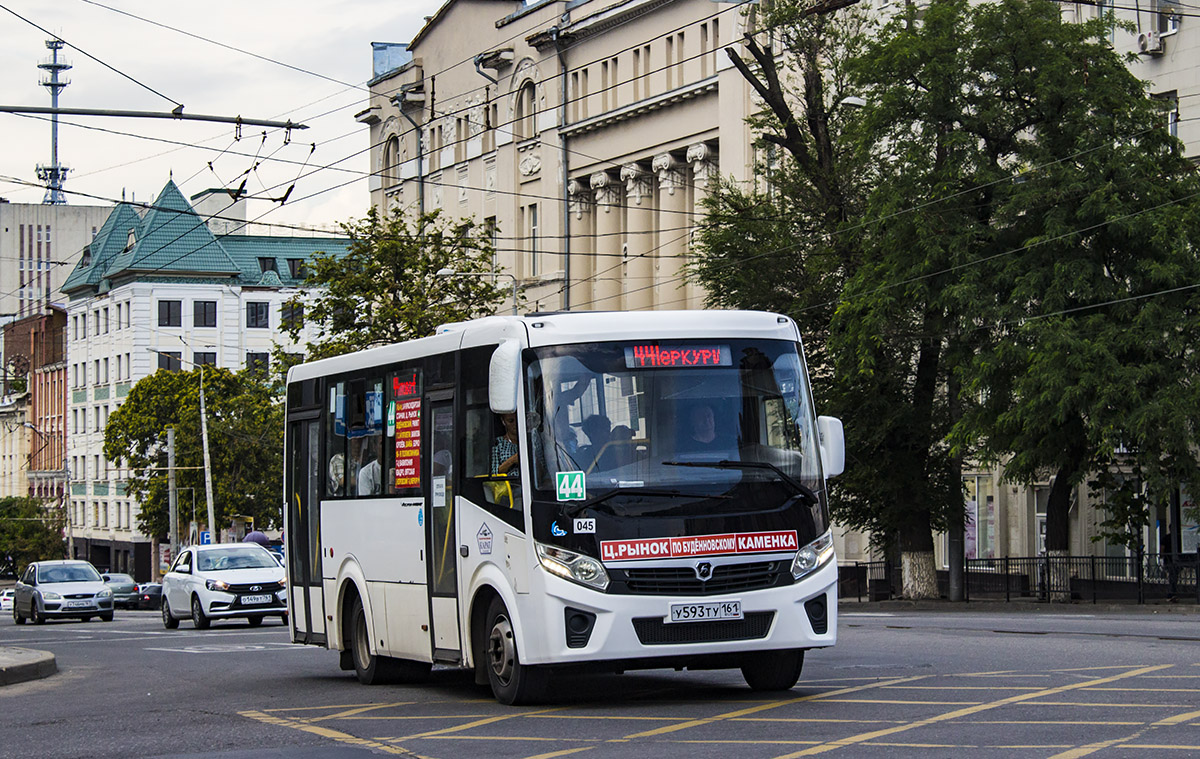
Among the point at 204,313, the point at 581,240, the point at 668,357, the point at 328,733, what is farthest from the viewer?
the point at 204,313

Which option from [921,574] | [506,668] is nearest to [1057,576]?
[921,574]

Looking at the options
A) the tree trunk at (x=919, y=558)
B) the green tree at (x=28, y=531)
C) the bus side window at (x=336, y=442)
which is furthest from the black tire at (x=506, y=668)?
the green tree at (x=28, y=531)

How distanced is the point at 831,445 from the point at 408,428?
3710 millimetres

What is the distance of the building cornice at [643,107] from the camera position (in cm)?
5653

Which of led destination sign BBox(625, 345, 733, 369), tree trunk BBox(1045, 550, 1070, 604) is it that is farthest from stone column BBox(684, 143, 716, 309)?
led destination sign BBox(625, 345, 733, 369)

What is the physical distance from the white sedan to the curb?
41.2 ft

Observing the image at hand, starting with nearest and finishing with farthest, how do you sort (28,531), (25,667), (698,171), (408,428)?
(408,428) < (25,667) < (698,171) < (28,531)

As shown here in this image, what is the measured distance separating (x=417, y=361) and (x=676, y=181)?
145ft

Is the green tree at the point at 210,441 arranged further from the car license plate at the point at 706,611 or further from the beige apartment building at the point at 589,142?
the car license plate at the point at 706,611

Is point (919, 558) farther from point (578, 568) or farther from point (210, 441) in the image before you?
point (210, 441)

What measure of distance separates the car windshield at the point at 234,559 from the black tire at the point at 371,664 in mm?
20174

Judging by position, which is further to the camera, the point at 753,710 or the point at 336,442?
the point at 336,442

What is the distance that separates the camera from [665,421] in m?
13.4

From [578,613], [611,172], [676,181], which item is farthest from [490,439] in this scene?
[611,172]
